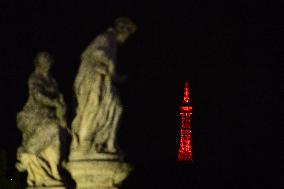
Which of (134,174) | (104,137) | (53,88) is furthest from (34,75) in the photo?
(134,174)

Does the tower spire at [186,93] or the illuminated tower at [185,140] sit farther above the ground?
the tower spire at [186,93]

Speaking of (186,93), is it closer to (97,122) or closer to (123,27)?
(123,27)

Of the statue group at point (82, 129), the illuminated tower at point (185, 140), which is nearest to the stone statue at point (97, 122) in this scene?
the statue group at point (82, 129)

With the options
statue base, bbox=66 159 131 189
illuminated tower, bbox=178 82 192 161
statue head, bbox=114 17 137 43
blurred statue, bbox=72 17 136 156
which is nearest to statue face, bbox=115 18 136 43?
statue head, bbox=114 17 137 43

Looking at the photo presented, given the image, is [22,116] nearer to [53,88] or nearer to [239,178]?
[53,88]

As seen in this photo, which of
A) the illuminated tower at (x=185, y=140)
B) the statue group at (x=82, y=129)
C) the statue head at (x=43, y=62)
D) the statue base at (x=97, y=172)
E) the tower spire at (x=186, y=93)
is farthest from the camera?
the illuminated tower at (x=185, y=140)

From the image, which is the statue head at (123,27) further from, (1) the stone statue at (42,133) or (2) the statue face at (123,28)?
(1) the stone statue at (42,133)
